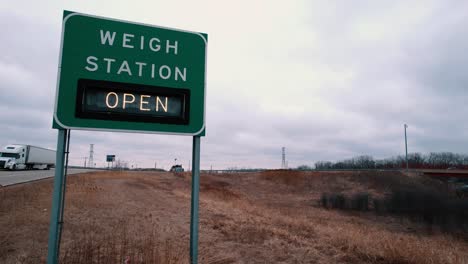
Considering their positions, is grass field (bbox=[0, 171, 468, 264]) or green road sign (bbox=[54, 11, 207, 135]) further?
grass field (bbox=[0, 171, 468, 264])

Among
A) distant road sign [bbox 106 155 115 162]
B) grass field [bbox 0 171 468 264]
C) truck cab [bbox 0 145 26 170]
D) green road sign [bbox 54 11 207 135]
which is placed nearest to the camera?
green road sign [bbox 54 11 207 135]

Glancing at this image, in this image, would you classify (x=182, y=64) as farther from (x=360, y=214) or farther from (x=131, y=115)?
(x=360, y=214)

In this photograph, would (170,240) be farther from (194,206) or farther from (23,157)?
(23,157)

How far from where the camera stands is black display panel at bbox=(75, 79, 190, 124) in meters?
4.71

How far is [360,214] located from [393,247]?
86.1 feet

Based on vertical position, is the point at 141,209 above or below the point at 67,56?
below

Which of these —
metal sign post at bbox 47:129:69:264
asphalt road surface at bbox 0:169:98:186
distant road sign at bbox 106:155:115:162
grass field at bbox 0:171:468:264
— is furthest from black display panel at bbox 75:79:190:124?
distant road sign at bbox 106:155:115:162

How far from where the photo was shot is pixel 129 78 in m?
4.98

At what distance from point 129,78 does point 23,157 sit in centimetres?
4986

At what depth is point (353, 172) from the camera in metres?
53.8

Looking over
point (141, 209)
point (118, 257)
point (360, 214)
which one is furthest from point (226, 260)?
point (360, 214)

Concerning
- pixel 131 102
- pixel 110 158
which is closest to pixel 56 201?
pixel 131 102

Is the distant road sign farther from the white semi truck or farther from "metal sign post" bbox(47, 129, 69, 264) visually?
"metal sign post" bbox(47, 129, 69, 264)

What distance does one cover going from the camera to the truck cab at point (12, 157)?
41737 mm
